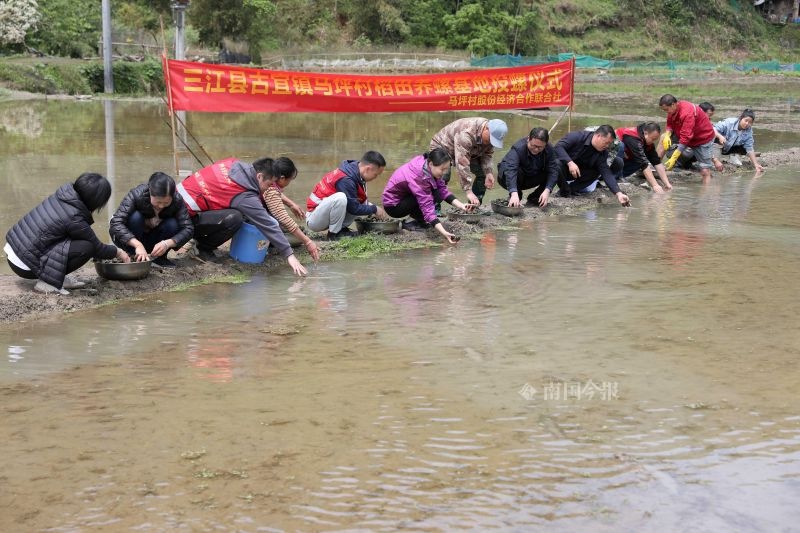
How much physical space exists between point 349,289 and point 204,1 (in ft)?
121

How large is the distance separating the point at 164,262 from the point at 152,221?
1.59ft

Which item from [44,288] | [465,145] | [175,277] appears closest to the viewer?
[44,288]

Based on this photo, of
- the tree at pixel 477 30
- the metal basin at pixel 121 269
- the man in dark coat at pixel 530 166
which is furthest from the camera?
the tree at pixel 477 30

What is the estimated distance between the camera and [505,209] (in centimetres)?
896

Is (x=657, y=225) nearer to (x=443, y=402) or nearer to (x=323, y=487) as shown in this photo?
(x=443, y=402)

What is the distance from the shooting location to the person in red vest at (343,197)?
7.29 metres

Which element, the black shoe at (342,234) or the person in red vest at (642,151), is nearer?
the black shoe at (342,234)

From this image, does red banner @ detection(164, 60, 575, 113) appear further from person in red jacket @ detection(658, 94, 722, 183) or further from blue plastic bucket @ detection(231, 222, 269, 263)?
blue plastic bucket @ detection(231, 222, 269, 263)

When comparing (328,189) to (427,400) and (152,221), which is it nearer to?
(152,221)

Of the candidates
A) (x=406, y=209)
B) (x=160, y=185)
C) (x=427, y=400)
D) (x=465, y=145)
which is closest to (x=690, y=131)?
(x=465, y=145)

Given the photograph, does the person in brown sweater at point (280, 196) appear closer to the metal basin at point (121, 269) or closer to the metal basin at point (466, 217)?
the metal basin at point (121, 269)

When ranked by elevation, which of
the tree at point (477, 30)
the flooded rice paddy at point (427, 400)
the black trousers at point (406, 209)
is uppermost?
the tree at point (477, 30)

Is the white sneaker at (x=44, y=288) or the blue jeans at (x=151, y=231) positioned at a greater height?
the blue jeans at (x=151, y=231)
